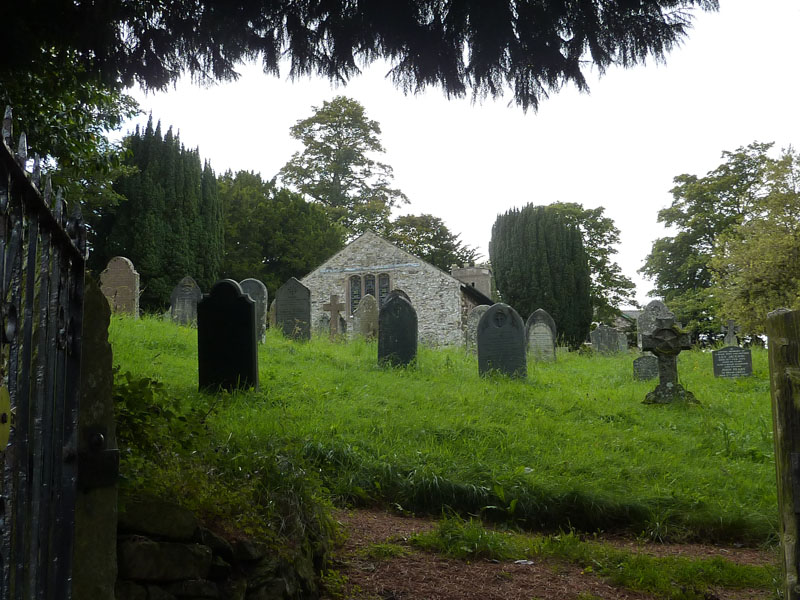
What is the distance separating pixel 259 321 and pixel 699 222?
83.9 feet

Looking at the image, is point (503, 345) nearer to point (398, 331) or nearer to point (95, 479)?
point (398, 331)

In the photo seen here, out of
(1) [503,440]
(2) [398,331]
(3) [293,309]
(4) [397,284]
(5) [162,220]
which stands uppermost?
(5) [162,220]

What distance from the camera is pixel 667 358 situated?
33.9 ft

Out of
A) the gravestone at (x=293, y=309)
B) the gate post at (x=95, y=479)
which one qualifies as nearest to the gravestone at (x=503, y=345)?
the gravestone at (x=293, y=309)

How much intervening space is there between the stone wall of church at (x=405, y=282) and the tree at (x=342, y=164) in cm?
1076

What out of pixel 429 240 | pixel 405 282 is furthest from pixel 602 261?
pixel 405 282

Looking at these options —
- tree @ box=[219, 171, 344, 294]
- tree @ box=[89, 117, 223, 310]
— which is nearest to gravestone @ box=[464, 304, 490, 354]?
tree @ box=[89, 117, 223, 310]

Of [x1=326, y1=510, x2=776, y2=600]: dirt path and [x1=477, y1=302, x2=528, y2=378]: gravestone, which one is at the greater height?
[x1=477, y1=302, x2=528, y2=378]: gravestone

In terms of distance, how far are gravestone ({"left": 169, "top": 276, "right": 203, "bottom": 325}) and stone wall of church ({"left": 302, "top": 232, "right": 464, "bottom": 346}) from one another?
11384mm

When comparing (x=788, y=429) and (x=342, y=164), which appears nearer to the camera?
(x=788, y=429)

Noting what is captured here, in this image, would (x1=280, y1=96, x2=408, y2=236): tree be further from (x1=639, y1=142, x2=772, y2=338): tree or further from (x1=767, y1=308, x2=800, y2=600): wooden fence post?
(x1=767, y1=308, x2=800, y2=600): wooden fence post

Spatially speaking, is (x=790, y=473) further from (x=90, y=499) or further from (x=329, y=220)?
(x=329, y=220)

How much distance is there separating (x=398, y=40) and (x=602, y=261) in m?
35.2

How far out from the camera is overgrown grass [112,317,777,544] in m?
5.34
